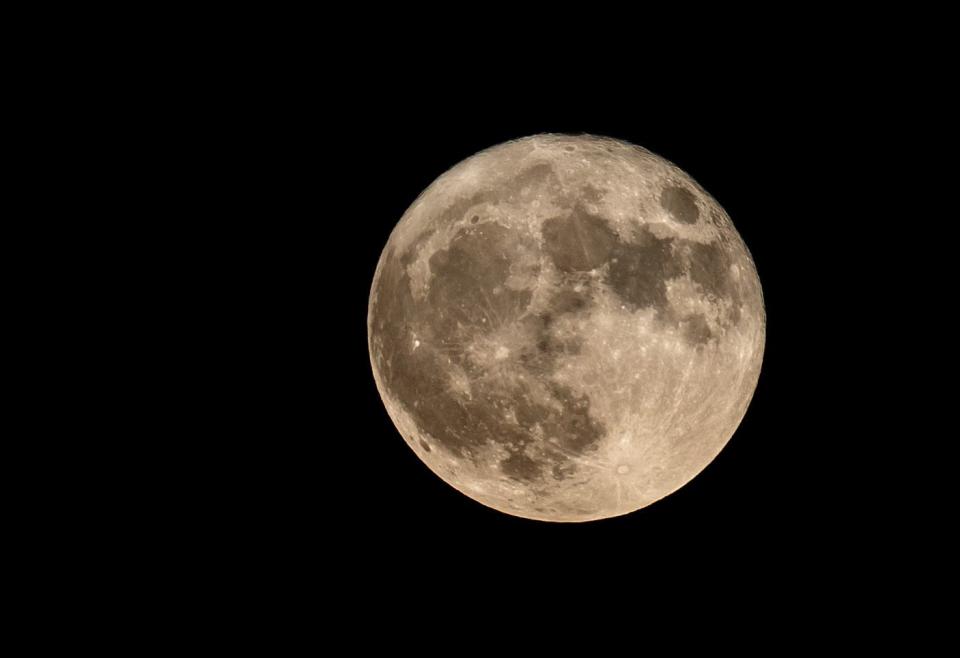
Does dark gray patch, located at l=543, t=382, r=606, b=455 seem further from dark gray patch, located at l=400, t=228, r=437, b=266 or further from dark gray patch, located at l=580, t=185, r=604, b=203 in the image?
dark gray patch, located at l=400, t=228, r=437, b=266

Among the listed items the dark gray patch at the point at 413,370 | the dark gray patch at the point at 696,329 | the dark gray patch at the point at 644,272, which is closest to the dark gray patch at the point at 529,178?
the dark gray patch at the point at 644,272

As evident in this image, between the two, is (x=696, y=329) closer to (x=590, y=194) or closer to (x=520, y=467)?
(x=590, y=194)

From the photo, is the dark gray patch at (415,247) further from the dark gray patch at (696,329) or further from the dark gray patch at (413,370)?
the dark gray patch at (696,329)

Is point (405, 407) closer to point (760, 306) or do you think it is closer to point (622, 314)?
point (622, 314)

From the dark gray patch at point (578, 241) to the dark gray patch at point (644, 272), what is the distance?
0.08 meters

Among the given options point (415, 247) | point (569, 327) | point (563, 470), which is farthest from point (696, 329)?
point (415, 247)

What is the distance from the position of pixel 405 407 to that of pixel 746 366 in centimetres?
189

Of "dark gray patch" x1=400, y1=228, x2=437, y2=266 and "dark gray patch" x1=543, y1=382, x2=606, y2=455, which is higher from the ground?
"dark gray patch" x1=400, y1=228, x2=437, y2=266

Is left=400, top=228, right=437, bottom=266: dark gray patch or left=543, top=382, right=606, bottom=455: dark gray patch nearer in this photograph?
left=543, top=382, right=606, bottom=455: dark gray patch

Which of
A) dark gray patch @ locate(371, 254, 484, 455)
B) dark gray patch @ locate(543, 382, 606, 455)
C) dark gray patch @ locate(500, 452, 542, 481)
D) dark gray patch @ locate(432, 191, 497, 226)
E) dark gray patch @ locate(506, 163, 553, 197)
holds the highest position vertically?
dark gray patch @ locate(506, 163, 553, 197)

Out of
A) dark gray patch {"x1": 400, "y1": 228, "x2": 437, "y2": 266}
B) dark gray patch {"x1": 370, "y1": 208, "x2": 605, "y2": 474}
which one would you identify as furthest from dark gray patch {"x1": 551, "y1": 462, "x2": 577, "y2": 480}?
dark gray patch {"x1": 400, "y1": 228, "x2": 437, "y2": 266}

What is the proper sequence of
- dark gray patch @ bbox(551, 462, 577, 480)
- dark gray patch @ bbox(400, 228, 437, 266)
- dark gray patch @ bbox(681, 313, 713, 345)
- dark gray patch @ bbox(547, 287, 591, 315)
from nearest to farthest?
1. dark gray patch @ bbox(547, 287, 591, 315)
2. dark gray patch @ bbox(681, 313, 713, 345)
3. dark gray patch @ bbox(551, 462, 577, 480)
4. dark gray patch @ bbox(400, 228, 437, 266)

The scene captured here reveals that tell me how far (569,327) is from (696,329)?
68 cm

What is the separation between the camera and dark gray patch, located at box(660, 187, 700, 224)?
4.14 m
